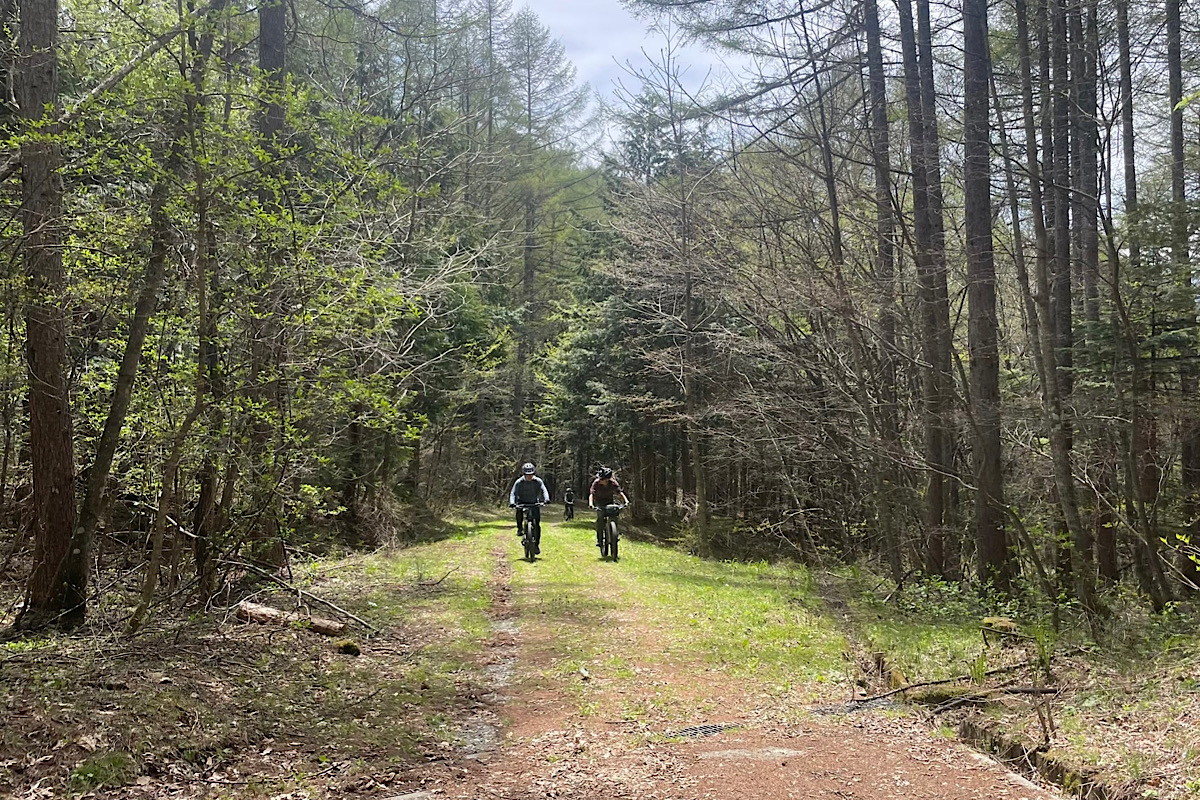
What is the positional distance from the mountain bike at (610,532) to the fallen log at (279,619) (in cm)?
620

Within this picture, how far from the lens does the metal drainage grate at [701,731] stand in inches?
207

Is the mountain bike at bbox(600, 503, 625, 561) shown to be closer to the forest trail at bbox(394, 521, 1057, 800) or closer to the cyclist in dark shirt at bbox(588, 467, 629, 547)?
the cyclist in dark shirt at bbox(588, 467, 629, 547)

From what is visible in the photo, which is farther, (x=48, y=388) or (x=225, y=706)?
(x=48, y=388)

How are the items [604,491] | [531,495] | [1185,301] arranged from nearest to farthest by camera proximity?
1. [1185,301]
2. [604,491]
3. [531,495]

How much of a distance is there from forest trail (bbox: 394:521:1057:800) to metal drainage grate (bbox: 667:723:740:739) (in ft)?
0.05

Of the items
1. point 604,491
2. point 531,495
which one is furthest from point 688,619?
point 531,495

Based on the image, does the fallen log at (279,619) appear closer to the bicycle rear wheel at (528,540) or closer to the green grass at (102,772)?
the green grass at (102,772)

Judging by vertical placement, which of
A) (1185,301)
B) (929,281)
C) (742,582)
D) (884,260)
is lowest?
(742,582)

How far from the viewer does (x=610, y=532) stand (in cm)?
1368

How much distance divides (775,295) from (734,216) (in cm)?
262

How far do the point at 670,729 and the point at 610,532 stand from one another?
326 inches

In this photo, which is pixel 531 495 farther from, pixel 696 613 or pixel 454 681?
pixel 454 681

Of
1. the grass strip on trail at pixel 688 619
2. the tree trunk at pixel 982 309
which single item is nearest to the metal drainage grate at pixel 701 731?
the grass strip on trail at pixel 688 619

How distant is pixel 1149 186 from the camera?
16062 mm
